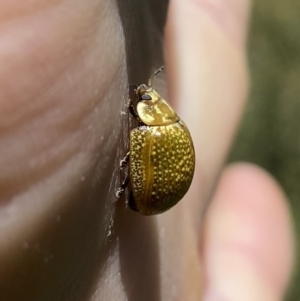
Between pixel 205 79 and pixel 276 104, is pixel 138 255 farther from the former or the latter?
pixel 276 104

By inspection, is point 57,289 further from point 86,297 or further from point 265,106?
point 265,106

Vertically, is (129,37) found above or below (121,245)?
above

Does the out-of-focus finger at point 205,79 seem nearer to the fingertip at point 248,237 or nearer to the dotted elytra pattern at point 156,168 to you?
the fingertip at point 248,237

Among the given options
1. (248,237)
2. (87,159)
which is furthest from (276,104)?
(87,159)

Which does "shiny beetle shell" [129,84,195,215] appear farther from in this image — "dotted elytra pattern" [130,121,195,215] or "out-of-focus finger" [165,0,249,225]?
"out-of-focus finger" [165,0,249,225]

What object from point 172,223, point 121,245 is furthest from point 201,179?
point 121,245

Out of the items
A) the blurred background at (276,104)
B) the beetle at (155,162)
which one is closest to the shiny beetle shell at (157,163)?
the beetle at (155,162)
